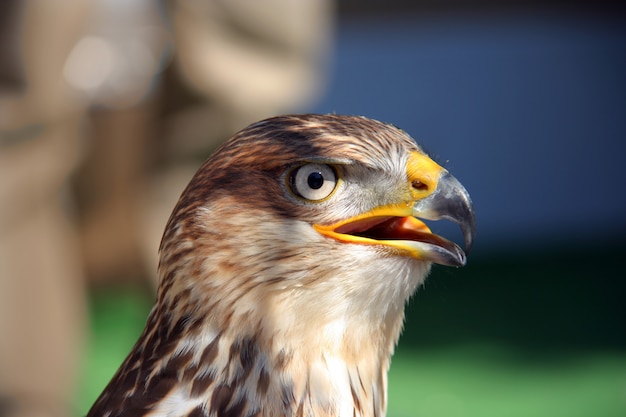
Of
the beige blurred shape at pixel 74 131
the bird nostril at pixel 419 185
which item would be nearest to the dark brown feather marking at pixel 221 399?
the bird nostril at pixel 419 185

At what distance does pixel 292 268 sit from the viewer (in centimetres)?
195

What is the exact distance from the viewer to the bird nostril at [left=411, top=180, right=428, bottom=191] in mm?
1987

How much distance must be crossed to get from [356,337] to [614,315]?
4652mm

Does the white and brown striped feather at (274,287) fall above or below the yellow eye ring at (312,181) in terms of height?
below

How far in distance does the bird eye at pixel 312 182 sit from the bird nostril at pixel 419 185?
0.17 m

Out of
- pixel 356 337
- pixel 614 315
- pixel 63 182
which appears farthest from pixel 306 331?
pixel 614 315

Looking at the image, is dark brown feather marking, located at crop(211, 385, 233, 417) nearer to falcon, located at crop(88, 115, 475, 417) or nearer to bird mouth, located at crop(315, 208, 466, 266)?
falcon, located at crop(88, 115, 475, 417)

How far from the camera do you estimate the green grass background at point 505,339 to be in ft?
16.2

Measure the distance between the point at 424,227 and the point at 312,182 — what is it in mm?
268

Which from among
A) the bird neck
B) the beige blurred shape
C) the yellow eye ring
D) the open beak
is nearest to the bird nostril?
the open beak

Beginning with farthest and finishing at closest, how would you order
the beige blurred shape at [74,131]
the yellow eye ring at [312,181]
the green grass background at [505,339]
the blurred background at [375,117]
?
the green grass background at [505,339], the blurred background at [375,117], the beige blurred shape at [74,131], the yellow eye ring at [312,181]

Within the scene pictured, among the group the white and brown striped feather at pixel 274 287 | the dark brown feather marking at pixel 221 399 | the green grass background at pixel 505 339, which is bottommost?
the green grass background at pixel 505 339

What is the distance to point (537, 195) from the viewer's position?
26.4 ft

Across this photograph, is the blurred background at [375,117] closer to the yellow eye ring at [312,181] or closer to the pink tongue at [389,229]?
the pink tongue at [389,229]
